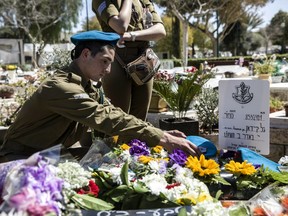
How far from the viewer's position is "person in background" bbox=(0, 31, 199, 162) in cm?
222

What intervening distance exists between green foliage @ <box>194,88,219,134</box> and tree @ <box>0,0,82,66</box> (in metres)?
34.0

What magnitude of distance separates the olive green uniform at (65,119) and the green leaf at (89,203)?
0.70 meters

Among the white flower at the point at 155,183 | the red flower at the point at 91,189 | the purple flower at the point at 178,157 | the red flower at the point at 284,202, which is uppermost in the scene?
the purple flower at the point at 178,157

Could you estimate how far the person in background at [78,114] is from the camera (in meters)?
2.22

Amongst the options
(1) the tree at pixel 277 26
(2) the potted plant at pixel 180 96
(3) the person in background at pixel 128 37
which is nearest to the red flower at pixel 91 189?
(3) the person in background at pixel 128 37

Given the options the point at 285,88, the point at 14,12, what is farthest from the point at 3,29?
the point at 285,88

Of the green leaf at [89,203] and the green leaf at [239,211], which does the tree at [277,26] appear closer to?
the green leaf at [239,211]

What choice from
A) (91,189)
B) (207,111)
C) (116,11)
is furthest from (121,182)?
(207,111)

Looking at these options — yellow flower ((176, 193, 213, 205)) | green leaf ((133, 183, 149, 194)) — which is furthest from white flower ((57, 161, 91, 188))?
yellow flower ((176, 193, 213, 205))

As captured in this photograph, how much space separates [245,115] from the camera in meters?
2.49

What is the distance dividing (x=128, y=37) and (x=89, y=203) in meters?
1.67

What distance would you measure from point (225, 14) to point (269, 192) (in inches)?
1395

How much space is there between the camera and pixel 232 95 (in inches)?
101

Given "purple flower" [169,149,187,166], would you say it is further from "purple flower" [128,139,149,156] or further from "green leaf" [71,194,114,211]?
"green leaf" [71,194,114,211]
